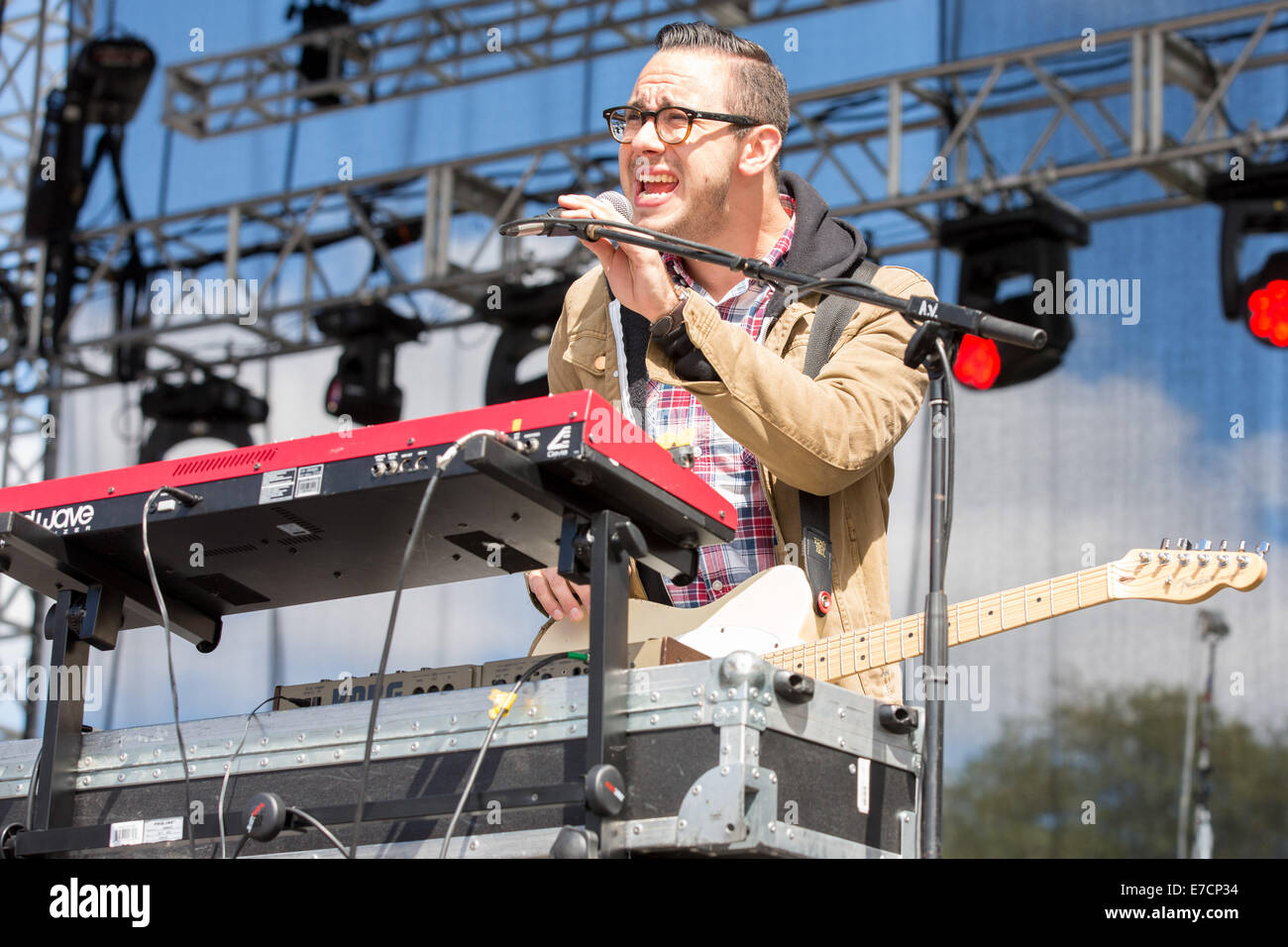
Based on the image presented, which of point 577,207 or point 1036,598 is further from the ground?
point 577,207

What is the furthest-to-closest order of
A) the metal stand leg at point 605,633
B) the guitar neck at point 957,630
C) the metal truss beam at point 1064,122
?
1. the metal truss beam at point 1064,122
2. the guitar neck at point 957,630
3. the metal stand leg at point 605,633

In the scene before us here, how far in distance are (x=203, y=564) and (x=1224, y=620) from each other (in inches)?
171

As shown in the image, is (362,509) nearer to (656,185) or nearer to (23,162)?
(656,185)

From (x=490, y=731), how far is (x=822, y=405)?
2.46 ft

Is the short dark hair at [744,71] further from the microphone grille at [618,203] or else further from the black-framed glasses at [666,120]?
the microphone grille at [618,203]

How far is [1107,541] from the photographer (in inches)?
237

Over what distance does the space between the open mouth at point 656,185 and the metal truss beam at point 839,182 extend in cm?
370

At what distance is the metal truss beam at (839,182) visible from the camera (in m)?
6.07

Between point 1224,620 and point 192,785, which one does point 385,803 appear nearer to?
point 192,785

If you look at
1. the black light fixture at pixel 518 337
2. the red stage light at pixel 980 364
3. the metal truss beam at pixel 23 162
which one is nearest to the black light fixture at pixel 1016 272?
the red stage light at pixel 980 364

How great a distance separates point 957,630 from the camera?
8.49 feet

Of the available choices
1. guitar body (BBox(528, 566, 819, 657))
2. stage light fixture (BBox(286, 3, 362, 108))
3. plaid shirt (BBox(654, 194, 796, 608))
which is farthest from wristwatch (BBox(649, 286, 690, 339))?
stage light fixture (BBox(286, 3, 362, 108))

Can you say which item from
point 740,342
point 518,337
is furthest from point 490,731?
point 518,337

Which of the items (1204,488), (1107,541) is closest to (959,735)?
(1107,541)
